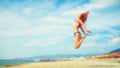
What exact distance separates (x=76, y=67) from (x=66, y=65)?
0.36 m

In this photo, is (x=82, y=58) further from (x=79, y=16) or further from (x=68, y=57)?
(x=79, y=16)

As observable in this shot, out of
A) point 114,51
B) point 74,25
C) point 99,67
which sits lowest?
point 99,67

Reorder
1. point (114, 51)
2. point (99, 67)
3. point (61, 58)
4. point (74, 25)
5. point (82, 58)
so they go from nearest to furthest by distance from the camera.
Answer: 1. point (99, 67)
2. point (74, 25)
3. point (114, 51)
4. point (82, 58)
5. point (61, 58)

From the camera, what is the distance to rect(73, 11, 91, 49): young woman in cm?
802

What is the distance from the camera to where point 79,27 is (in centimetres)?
816

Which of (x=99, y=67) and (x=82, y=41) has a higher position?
(x=82, y=41)

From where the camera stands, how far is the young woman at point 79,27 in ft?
26.3

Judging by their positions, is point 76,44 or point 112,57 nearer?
point 76,44

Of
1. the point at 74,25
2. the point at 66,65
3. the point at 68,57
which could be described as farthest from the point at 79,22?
the point at 68,57

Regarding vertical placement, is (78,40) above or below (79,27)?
below

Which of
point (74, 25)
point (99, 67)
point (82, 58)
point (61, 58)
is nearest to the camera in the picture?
point (99, 67)

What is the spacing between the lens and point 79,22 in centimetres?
805

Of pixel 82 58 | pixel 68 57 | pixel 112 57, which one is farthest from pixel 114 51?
pixel 68 57

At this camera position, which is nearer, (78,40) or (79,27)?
(78,40)
